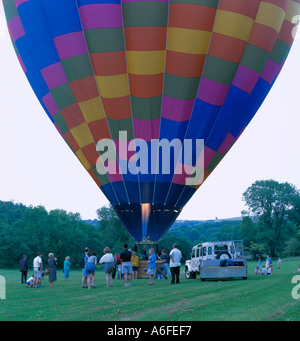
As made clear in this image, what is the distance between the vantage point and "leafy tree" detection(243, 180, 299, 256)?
7312 centimetres

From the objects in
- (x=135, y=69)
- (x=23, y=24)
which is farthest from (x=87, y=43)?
(x=23, y=24)

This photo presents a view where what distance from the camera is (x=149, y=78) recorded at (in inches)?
599

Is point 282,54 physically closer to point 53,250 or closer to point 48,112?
point 48,112

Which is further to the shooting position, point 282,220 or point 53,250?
point 282,220

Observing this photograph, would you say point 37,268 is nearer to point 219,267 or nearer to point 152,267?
point 152,267

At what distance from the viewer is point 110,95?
1535cm

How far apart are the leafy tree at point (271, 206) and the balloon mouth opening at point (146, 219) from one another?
58.9 m

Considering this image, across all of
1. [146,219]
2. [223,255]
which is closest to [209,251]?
[223,255]

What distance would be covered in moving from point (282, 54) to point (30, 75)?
8.67 m

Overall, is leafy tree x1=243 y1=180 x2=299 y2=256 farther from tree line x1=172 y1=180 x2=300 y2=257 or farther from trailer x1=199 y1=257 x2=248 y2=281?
trailer x1=199 y1=257 x2=248 y2=281

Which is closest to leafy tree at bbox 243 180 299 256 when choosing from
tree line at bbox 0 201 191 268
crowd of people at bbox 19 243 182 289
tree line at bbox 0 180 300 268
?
tree line at bbox 0 180 300 268

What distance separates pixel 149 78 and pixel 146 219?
447 cm

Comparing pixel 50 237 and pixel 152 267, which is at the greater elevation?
pixel 50 237

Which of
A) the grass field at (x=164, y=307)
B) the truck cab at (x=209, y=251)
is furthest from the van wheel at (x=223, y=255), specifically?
the grass field at (x=164, y=307)
